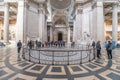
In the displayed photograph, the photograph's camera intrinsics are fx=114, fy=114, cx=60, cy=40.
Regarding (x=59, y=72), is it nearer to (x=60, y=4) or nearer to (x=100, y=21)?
(x=100, y=21)

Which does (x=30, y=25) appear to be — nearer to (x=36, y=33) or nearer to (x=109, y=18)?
(x=36, y=33)

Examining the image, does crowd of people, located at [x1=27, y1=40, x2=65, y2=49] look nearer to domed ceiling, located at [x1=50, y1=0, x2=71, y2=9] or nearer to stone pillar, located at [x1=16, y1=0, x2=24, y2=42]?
stone pillar, located at [x1=16, y1=0, x2=24, y2=42]

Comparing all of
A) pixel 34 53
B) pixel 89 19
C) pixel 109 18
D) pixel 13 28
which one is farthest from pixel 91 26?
pixel 13 28


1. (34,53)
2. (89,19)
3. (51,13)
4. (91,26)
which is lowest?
(34,53)

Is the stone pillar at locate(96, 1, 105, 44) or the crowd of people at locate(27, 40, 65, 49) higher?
the stone pillar at locate(96, 1, 105, 44)

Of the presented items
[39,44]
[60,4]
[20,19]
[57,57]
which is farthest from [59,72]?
[60,4]

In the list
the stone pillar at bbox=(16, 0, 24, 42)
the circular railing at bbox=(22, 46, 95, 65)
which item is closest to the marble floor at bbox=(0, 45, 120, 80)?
the circular railing at bbox=(22, 46, 95, 65)

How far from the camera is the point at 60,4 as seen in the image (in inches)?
1754

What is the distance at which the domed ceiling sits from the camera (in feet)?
137

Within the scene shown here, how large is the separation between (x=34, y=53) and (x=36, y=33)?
1647cm

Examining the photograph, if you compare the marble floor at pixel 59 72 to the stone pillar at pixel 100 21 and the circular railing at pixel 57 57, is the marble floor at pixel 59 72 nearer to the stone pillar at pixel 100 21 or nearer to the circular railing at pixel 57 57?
the circular railing at pixel 57 57

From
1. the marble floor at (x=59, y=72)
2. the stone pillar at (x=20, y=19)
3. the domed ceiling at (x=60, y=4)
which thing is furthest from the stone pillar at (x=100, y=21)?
the domed ceiling at (x=60, y=4)

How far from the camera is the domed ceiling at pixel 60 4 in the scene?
137 feet

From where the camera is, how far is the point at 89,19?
23844mm
